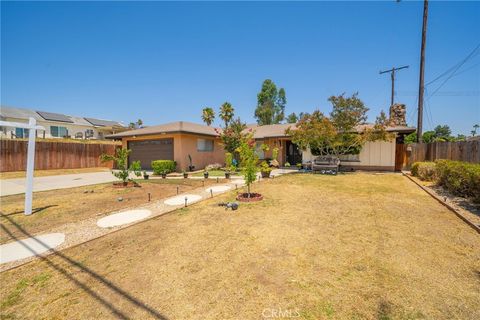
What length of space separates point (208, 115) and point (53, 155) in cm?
1520

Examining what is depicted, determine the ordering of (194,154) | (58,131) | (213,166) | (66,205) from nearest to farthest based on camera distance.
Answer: (66,205) < (194,154) < (213,166) < (58,131)

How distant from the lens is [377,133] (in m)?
13.9

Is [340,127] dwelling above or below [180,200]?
above

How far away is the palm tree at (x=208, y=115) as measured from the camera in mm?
26656

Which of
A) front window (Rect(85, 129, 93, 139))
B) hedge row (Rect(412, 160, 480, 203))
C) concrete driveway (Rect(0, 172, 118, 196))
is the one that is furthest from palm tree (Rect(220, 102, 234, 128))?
front window (Rect(85, 129, 93, 139))

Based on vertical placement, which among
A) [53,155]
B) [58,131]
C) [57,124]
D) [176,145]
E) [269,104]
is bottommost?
[53,155]

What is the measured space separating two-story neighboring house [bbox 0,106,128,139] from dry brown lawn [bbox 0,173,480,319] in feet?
99.2

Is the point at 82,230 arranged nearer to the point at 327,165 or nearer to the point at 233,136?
the point at 233,136

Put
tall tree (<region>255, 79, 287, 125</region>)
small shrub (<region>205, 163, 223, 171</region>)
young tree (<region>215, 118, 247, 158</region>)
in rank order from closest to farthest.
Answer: young tree (<region>215, 118, 247, 158</region>), small shrub (<region>205, 163, 223, 171</region>), tall tree (<region>255, 79, 287, 125</region>)

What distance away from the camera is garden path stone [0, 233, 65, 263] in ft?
13.7

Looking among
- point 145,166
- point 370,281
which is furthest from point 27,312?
point 145,166

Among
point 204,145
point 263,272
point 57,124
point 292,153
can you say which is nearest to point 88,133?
point 57,124

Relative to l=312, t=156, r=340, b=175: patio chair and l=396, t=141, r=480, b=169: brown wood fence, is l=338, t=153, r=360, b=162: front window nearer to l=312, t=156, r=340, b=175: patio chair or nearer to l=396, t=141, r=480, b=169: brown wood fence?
l=312, t=156, r=340, b=175: patio chair

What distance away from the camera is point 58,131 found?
30.5m
